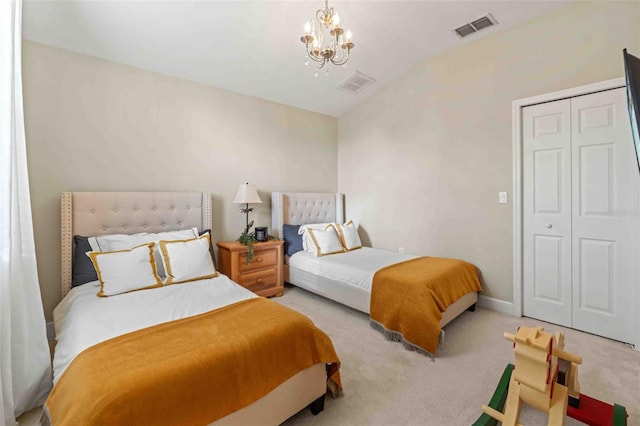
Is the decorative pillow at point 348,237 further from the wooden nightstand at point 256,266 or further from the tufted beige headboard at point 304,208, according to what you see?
the wooden nightstand at point 256,266

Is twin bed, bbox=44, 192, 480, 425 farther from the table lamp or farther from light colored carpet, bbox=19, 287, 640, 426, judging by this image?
the table lamp

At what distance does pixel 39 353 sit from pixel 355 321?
2332 mm

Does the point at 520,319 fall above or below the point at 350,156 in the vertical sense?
below

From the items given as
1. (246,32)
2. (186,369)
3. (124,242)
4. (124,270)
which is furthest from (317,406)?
(246,32)

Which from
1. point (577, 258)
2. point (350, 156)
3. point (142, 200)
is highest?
point (350, 156)

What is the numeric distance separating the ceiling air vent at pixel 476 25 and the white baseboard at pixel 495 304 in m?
2.84

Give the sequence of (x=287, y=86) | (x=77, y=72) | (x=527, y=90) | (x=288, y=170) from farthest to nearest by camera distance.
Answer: (x=288, y=170) → (x=287, y=86) → (x=527, y=90) → (x=77, y=72)

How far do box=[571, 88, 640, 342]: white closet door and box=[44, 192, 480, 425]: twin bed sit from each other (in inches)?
38.4

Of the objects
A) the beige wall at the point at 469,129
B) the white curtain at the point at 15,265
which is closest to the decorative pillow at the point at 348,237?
the beige wall at the point at 469,129

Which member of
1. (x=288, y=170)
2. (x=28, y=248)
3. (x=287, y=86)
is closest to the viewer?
(x=28, y=248)

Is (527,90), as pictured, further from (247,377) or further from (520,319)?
(247,377)

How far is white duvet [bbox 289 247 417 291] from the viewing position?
275cm

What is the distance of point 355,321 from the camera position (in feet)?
9.09

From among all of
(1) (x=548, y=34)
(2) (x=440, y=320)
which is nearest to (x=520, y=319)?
(2) (x=440, y=320)
